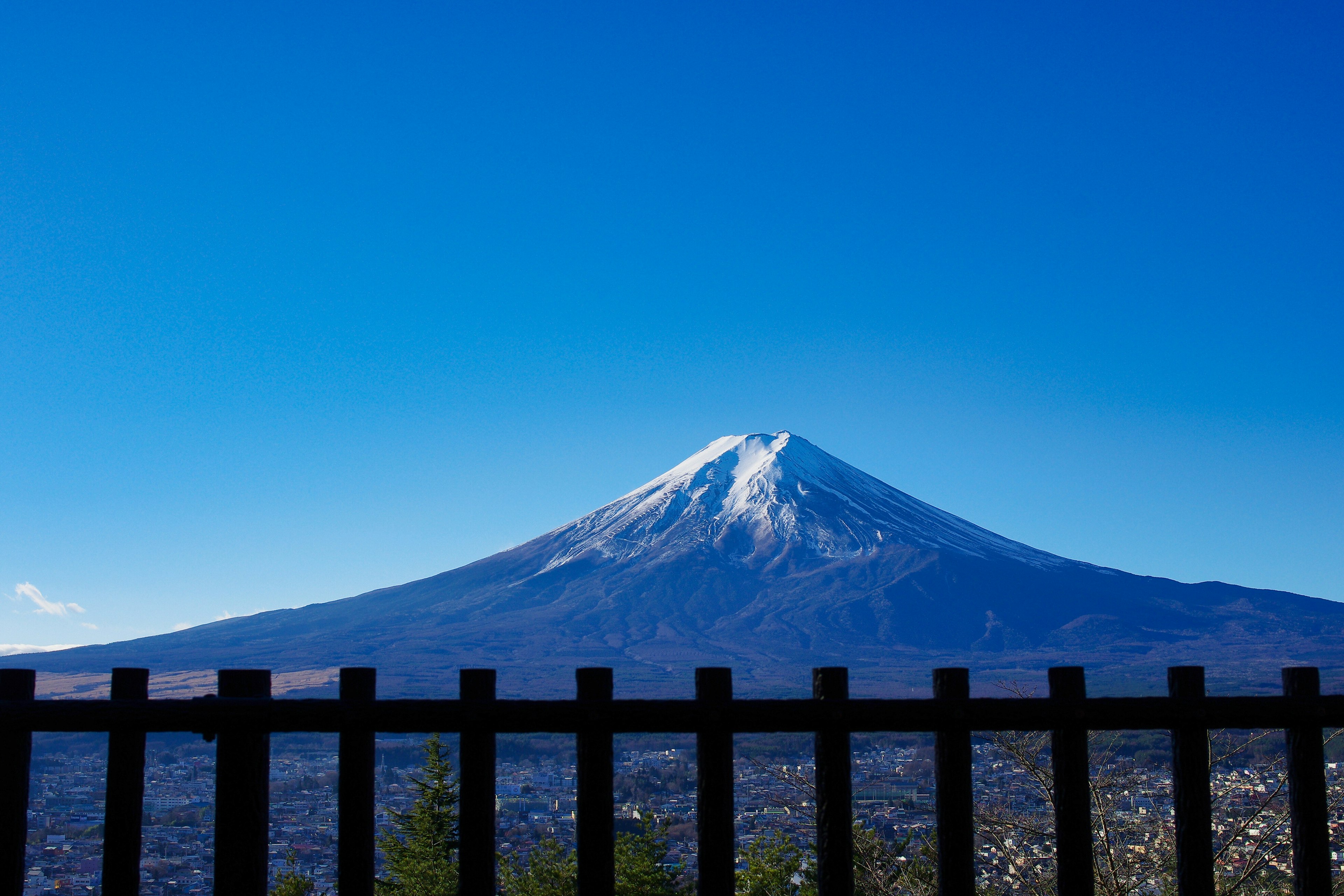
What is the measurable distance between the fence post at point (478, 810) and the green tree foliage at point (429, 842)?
11093mm

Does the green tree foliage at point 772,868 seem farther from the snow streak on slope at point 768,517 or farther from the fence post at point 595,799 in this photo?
the snow streak on slope at point 768,517

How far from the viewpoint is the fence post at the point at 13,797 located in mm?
2990

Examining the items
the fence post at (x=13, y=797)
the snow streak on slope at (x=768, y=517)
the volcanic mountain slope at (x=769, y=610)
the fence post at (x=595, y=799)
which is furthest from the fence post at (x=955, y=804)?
the snow streak on slope at (x=768, y=517)

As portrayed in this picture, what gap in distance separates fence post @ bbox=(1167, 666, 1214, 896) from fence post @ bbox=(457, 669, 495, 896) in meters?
1.99

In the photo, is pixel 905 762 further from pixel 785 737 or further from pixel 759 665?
Answer: pixel 759 665

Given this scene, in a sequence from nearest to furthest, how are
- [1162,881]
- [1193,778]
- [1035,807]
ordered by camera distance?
[1193,778] < [1162,881] < [1035,807]

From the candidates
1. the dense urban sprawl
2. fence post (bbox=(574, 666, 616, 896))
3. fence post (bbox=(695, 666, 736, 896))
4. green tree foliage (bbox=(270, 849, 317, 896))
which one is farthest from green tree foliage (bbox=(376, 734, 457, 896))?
fence post (bbox=(695, 666, 736, 896))

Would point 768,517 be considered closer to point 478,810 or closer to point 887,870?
point 887,870

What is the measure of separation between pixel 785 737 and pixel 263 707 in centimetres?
2698

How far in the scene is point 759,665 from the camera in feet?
320

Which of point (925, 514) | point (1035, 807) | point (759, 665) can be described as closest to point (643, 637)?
point (759, 665)

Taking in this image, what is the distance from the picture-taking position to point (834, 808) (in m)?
3.05

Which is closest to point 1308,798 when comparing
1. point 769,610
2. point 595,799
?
point 595,799

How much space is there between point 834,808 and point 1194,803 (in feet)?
3.64
